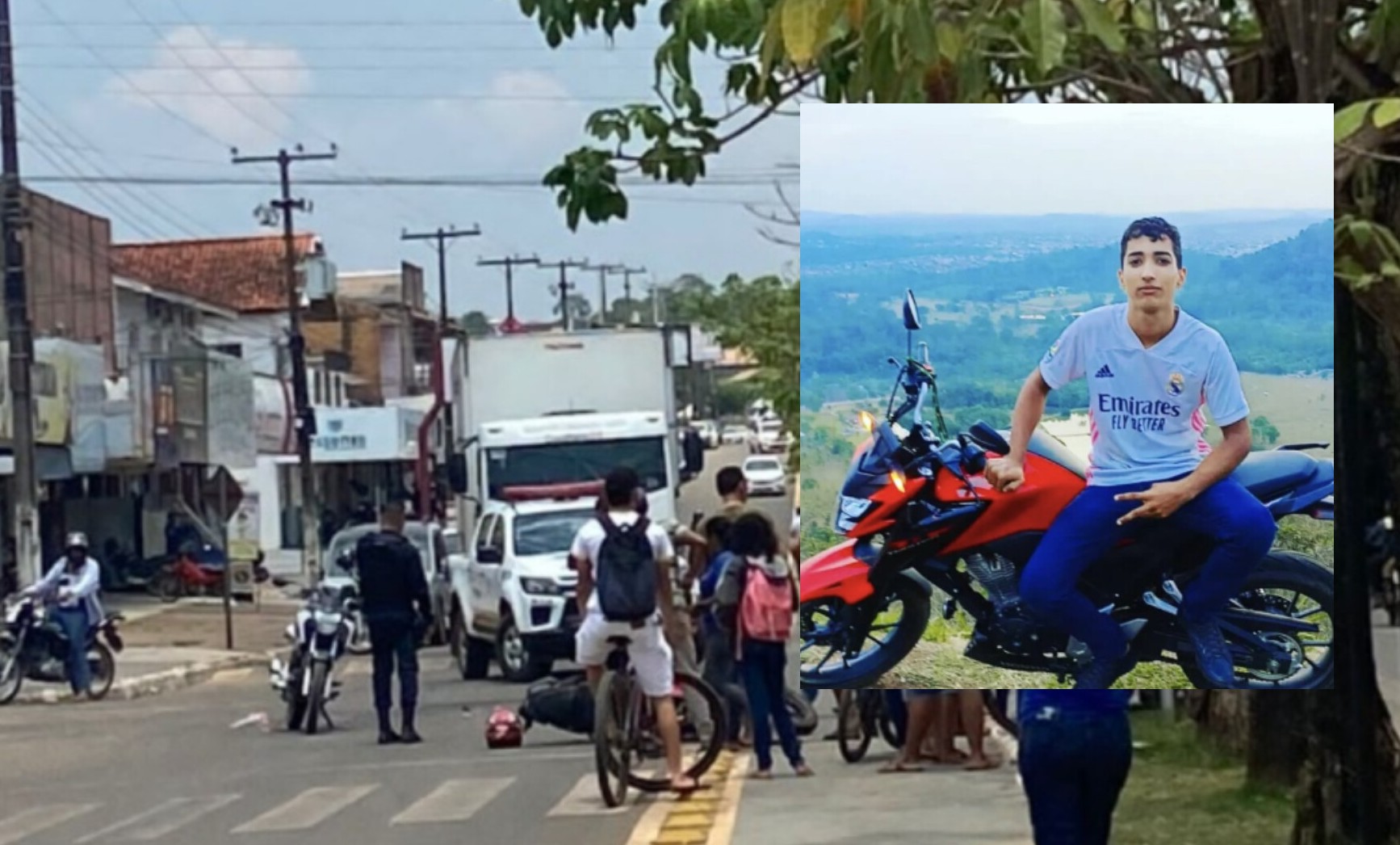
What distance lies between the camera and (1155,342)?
17.9 ft

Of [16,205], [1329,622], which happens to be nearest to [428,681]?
[16,205]

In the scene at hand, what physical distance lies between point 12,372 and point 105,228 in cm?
159

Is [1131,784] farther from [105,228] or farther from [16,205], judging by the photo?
[105,228]

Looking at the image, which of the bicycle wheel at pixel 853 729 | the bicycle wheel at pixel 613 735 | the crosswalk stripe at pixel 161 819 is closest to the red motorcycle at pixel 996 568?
the bicycle wheel at pixel 613 735

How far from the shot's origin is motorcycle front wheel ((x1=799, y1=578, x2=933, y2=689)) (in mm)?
5535

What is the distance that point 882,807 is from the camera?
11.1 metres

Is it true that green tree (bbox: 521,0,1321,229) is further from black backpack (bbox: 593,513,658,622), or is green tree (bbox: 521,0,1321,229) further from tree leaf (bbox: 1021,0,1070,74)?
black backpack (bbox: 593,513,658,622)

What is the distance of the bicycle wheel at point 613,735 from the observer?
11312 millimetres

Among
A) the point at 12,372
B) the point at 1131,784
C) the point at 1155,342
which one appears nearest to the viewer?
the point at 1155,342

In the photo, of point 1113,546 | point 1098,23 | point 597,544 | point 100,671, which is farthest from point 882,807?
point 100,671

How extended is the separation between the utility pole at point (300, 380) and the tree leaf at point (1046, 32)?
39.1 ft

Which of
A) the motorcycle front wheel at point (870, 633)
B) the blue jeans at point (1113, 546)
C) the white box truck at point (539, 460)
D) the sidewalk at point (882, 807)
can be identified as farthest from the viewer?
the white box truck at point (539, 460)

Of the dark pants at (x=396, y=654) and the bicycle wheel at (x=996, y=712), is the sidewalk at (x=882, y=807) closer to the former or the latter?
the bicycle wheel at (x=996, y=712)

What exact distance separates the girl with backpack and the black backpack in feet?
3.95
